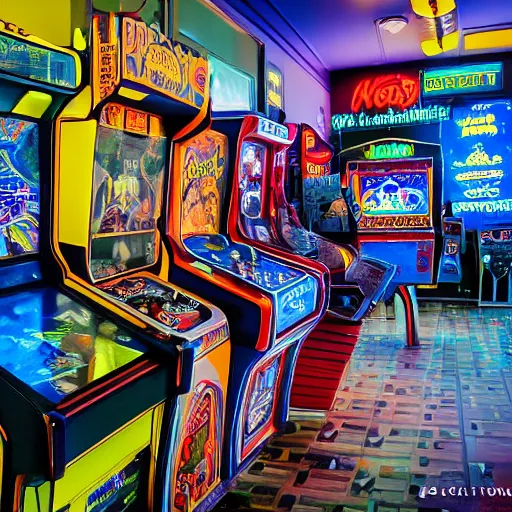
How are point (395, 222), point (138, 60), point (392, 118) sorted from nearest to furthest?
point (138, 60)
point (395, 222)
point (392, 118)

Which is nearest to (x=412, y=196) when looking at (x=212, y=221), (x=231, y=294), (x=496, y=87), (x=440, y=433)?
(x=496, y=87)

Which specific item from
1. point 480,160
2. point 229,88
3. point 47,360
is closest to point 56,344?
point 47,360

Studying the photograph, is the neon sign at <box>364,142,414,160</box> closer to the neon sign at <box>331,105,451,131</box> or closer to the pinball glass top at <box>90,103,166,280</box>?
the neon sign at <box>331,105,451,131</box>

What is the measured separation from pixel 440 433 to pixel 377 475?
634mm

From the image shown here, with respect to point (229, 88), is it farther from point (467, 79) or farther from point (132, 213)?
point (467, 79)

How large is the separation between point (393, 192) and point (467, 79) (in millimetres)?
2095

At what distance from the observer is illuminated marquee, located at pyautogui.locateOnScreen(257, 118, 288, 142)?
2852mm

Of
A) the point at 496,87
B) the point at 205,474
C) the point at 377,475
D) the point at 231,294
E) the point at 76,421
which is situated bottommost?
the point at 377,475

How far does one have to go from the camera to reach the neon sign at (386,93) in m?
7.16

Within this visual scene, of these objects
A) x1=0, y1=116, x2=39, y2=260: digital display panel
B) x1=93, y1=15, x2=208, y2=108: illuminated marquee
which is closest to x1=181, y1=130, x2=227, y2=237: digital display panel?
x1=93, y1=15, x2=208, y2=108: illuminated marquee

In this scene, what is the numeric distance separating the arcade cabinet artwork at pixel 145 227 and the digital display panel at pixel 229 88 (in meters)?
1.25

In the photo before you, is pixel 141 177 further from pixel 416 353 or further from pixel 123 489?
pixel 416 353

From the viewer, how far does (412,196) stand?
571cm

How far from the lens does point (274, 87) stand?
4.79m
